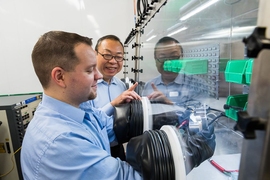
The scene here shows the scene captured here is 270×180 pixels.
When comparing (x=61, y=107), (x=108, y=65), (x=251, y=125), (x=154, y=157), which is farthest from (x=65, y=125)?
(x=108, y=65)

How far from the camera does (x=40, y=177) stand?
615mm

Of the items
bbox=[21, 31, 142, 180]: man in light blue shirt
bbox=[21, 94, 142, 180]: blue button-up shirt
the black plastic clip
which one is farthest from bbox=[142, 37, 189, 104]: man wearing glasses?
the black plastic clip

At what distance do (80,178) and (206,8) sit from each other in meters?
1.06

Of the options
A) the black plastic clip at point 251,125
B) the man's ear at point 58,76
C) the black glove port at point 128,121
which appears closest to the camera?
the black plastic clip at point 251,125

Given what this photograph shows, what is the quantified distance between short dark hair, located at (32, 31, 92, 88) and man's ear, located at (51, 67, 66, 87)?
0.06ft

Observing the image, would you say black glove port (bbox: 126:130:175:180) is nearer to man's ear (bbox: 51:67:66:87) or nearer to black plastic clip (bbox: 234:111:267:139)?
black plastic clip (bbox: 234:111:267:139)

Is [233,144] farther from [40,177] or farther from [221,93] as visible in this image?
[40,177]

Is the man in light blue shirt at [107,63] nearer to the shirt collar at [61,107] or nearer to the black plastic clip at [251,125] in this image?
the shirt collar at [61,107]

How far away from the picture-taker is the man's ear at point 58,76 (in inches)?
27.7

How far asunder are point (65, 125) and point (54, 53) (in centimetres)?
31

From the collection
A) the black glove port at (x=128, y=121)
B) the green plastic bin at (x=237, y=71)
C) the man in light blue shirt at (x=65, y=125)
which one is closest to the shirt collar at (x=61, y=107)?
the man in light blue shirt at (x=65, y=125)

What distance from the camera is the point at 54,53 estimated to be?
71 centimetres

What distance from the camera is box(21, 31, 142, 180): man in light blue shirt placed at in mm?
558

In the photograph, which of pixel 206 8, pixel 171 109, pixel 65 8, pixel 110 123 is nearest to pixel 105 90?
pixel 110 123
